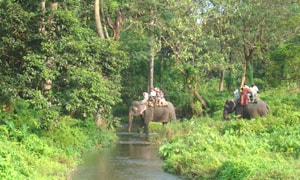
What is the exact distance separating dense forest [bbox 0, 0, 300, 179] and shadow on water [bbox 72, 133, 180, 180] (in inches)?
20.4

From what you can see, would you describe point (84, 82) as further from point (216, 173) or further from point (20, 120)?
point (216, 173)

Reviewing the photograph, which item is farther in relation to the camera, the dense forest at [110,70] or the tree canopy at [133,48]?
the tree canopy at [133,48]

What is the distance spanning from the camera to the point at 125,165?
1608 cm

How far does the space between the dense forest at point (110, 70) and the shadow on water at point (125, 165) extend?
52cm

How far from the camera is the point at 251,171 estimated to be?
10781mm

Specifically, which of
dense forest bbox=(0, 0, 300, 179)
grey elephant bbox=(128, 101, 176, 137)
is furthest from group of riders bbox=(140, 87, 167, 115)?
dense forest bbox=(0, 0, 300, 179)

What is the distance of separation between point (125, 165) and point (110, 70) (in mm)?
4802

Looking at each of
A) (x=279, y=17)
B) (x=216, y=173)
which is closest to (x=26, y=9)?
(x=216, y=173)

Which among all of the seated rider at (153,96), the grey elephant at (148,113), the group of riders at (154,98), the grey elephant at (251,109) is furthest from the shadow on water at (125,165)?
the grey elephant at (251,109)

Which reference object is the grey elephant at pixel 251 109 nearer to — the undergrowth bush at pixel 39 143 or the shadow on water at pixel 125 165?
the shadow on water at pixel 125 165

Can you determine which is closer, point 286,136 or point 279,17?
point 286,136

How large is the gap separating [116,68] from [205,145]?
650 centimetres

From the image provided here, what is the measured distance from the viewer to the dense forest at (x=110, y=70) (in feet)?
49.6

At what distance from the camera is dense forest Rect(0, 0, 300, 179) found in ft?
49.6
